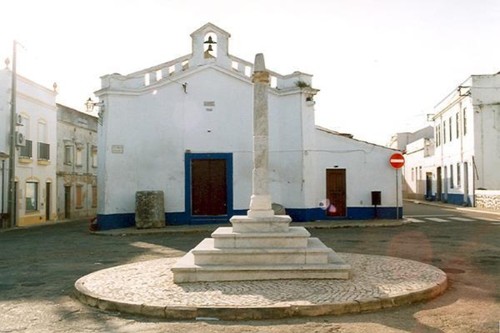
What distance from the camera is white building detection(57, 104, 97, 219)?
31203 millimetres

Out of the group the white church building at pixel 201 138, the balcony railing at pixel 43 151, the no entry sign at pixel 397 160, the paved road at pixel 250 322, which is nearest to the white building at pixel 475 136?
the no entry sign at pixel 397 160

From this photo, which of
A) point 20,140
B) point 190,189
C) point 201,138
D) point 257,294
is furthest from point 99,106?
point 257,294

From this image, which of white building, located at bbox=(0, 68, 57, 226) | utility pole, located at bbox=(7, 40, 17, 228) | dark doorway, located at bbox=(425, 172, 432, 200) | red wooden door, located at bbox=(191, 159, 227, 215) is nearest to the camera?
red wooden door, located at bbox=(191, 159, 227, 215)

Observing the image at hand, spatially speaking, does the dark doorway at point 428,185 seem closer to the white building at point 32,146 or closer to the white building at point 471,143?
the white building at point 471,143

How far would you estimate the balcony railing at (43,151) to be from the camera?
28.1 m

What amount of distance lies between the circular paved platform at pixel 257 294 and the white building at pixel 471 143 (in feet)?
72.2

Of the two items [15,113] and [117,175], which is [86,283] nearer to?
[117,175]

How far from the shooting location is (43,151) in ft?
93.4

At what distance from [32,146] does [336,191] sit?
679 inches

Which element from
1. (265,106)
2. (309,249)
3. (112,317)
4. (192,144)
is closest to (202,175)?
(192,144)

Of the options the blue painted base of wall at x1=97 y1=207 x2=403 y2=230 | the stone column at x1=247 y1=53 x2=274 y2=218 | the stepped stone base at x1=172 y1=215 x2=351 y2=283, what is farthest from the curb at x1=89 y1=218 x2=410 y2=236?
the stepped stone base at x1=172 y1=215 x2=351 y2=283

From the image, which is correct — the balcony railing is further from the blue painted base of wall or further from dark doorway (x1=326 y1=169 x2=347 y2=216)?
dark doorway (x1=326 y1=169 x2=347 y2=216)

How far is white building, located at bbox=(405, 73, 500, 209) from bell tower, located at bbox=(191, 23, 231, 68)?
1717 centimetres

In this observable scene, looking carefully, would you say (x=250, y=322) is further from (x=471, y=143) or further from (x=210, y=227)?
(x=471, y=143)
